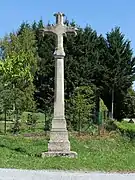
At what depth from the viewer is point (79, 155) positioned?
54.3ft

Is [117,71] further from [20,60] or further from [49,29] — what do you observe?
[49,29]

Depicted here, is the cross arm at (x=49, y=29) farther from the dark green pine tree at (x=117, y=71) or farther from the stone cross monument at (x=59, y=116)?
the dark green pine tree at (x=117, y=71)

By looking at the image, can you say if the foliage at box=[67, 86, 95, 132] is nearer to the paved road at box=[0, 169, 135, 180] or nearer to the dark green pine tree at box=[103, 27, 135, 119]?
the paved road at box=[0, 169, 135, 180]

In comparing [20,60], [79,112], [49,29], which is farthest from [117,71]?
[49,29]

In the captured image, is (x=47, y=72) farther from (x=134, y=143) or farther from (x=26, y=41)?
(x=134, y=143)

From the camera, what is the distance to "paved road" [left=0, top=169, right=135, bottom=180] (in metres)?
11.0

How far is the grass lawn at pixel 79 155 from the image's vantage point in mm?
13602

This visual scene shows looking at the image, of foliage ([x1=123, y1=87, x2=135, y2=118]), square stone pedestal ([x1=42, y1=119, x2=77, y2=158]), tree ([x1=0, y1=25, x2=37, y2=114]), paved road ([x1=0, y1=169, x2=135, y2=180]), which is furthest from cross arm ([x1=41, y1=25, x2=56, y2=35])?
foliage ([x1=123, y1=87, x2=135, y2=118])

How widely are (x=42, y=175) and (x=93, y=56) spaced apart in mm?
49505

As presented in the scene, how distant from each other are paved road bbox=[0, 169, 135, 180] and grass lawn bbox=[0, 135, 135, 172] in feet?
3.17

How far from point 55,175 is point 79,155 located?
503 centimetres

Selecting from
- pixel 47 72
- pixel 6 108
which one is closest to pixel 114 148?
pixel 6 108

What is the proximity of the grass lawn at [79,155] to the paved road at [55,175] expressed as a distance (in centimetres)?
96

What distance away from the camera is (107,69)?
62.5 meters
